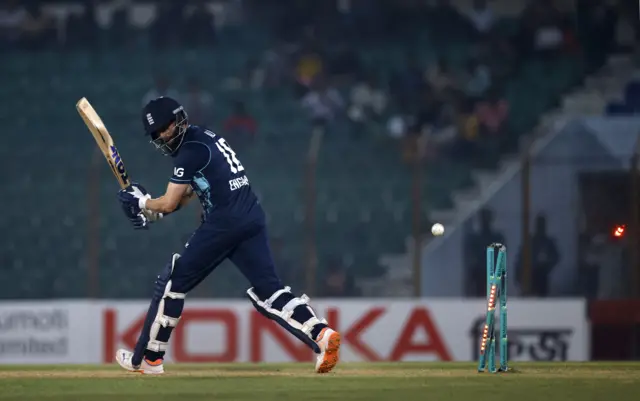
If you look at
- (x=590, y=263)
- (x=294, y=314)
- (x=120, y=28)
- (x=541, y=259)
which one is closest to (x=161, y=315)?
(x=294, y=314)

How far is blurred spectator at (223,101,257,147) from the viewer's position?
59.9 ft

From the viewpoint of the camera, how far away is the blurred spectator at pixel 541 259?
14.3 meters

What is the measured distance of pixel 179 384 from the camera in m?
8.30

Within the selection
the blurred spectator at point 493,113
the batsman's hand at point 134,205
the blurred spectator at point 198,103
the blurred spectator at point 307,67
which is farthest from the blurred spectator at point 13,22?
the batsman's hand at point 134,205

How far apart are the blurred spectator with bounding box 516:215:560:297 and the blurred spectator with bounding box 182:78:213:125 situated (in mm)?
6277

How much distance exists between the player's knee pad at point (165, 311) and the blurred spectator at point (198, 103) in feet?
32.3

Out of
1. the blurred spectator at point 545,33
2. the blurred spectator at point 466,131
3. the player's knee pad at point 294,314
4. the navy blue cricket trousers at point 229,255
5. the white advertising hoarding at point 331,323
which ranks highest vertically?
the blurred spectator at point 545,33

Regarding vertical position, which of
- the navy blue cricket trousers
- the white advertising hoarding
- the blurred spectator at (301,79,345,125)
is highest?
the blurred spectator at (301,79,345,125)

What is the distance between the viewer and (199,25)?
2058 cm

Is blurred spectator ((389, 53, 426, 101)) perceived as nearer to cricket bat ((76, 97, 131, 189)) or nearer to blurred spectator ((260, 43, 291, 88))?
blurred spectator ((260, 43, 291, 88))

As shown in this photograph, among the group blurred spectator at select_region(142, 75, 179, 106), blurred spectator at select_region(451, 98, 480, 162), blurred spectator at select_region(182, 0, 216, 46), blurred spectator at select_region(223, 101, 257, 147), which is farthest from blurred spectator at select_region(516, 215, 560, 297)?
blurred spectator at select_region(182, 0, 216, 46)

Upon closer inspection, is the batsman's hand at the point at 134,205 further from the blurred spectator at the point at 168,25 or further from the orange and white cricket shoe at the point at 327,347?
the blurred spectator at the point at 168,25

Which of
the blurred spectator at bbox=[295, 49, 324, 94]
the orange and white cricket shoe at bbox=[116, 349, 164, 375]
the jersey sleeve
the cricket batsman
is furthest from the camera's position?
the blurred spectator at bbox=[295, 49, 324, 94]

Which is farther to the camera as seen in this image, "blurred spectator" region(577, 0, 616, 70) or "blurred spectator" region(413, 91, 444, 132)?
"blurred spectator" region(577, 0, 616, 70)
